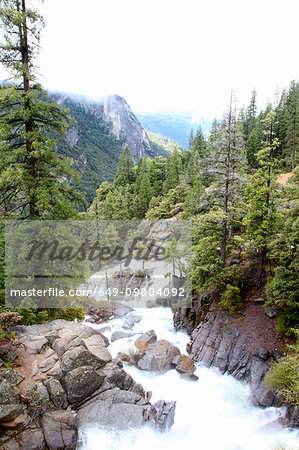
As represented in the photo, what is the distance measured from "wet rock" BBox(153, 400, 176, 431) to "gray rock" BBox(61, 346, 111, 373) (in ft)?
11.8

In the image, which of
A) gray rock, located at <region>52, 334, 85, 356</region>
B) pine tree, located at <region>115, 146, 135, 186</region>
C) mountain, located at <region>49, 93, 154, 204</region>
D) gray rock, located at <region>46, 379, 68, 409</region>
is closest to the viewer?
gray rock, located at <region>46, 379, 68, 409</region>

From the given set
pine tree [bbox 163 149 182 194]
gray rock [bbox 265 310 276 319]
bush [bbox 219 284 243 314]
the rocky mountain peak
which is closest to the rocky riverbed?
gray rock [bbox 265 310 276 319]

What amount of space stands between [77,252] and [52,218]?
80.1 inches

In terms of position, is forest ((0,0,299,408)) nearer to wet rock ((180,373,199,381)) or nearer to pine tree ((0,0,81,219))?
pine tree ((0,0,81,219))

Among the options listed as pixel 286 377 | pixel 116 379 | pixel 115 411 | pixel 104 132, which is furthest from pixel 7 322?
pixel 104 132

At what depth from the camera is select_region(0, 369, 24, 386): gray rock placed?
802 cm

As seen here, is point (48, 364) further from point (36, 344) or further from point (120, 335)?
point (120, 335)

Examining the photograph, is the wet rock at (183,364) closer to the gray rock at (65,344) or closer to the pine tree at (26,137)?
the gray rock at (65,344)

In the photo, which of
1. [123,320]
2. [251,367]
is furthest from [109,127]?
[251,367]

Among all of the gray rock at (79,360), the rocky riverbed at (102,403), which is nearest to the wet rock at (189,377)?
the rocky riverbed at (102,403)

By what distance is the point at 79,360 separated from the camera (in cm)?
963

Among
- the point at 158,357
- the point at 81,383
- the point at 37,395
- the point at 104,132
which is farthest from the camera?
the point at 104,132

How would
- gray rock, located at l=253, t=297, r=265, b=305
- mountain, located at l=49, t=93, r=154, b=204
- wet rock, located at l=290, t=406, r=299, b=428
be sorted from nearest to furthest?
wet rock, located at l=290, t=406, r=299, b=428 < gray rock, located at l=253, t=297, r=265, b=305 < mountain, located at l=49, t=93, r=154, b=204

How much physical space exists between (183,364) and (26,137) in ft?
52.8
